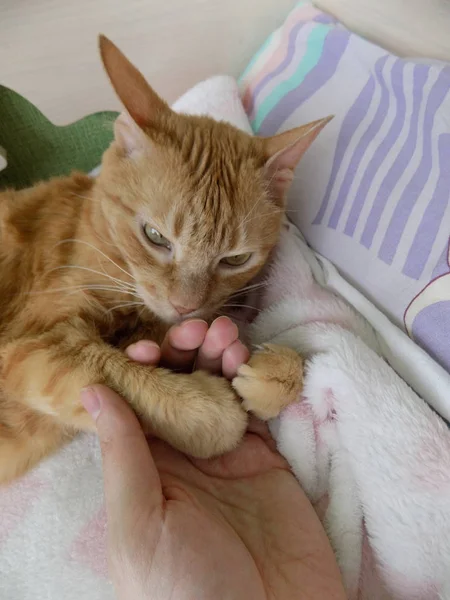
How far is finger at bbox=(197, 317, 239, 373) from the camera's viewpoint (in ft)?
3.44

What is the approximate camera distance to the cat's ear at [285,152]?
1.12m

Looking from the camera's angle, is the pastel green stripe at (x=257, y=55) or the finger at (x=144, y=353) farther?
the pastel green stripe at (x=257, y=55)

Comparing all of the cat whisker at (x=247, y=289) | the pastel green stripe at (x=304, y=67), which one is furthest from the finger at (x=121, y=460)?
the pastel green stripe at (x=304, y=67)

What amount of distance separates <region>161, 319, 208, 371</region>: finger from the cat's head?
2.2 inches

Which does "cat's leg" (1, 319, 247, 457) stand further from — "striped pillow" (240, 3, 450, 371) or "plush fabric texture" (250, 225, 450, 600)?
"striped pillow" (240, 3, 450, 371)

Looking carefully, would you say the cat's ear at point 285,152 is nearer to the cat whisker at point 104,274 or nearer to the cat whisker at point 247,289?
the cat whisker at point 247,289

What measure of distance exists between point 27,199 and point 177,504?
0.86 meters

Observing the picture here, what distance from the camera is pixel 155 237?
112 centimetres

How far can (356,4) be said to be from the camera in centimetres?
159

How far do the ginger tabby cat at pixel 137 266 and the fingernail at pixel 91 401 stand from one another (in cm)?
3

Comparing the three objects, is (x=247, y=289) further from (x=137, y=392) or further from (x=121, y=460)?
(x=121, y=460)

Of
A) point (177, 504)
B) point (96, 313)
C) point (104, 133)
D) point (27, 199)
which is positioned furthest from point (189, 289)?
point (104, 133)

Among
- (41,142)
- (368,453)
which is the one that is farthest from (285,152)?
(41,142)

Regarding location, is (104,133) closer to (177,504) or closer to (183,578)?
(177,504)
